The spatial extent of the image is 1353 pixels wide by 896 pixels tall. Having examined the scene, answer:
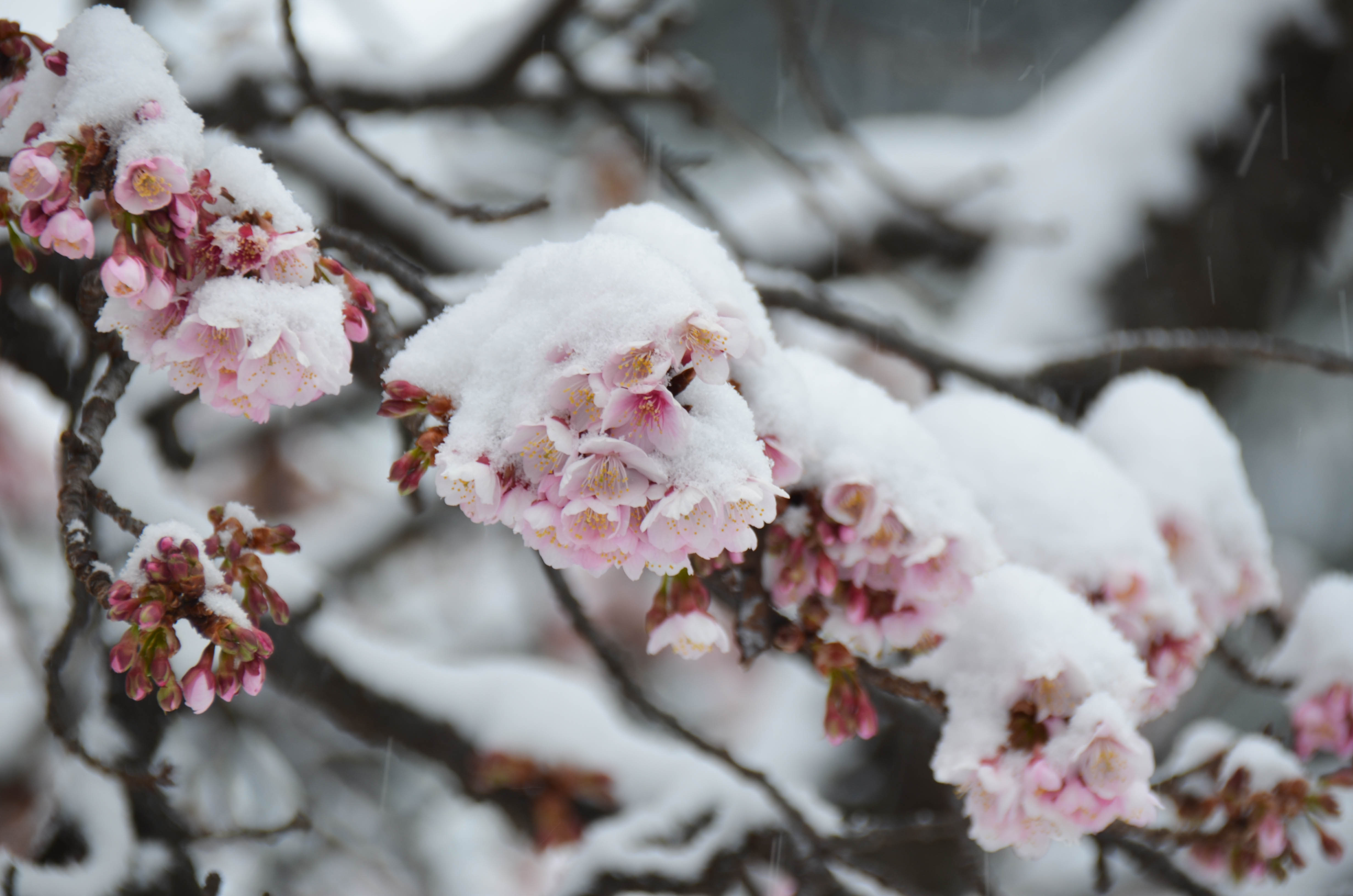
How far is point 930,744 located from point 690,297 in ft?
3.07

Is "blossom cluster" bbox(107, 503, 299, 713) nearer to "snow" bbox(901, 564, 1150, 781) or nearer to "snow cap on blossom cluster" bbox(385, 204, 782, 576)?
"snow cap on blossom cluster" bbox(385, 204, 782, 576)

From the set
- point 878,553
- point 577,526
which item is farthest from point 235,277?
point 878,553

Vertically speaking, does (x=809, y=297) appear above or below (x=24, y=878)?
above

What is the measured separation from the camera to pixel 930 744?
128cm

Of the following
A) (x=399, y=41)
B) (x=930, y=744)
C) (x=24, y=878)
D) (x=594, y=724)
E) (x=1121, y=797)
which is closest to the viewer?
(x=1121, y=797)

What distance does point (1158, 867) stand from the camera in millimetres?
→ 1259

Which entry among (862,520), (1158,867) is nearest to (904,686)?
(862,520)

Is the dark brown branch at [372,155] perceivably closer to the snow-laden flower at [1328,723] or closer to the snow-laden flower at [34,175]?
the snow-laden flower at [34,175]

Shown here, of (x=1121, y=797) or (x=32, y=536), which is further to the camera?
(x=32, y=536)

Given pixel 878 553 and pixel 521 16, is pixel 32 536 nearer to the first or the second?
pixel 521 16

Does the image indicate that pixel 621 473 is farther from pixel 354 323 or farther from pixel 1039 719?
pixel 1039 719

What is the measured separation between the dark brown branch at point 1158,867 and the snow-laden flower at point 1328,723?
330mm

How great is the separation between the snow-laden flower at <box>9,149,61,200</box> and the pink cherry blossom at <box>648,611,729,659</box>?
0.65 metres

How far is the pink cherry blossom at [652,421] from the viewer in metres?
0.60
